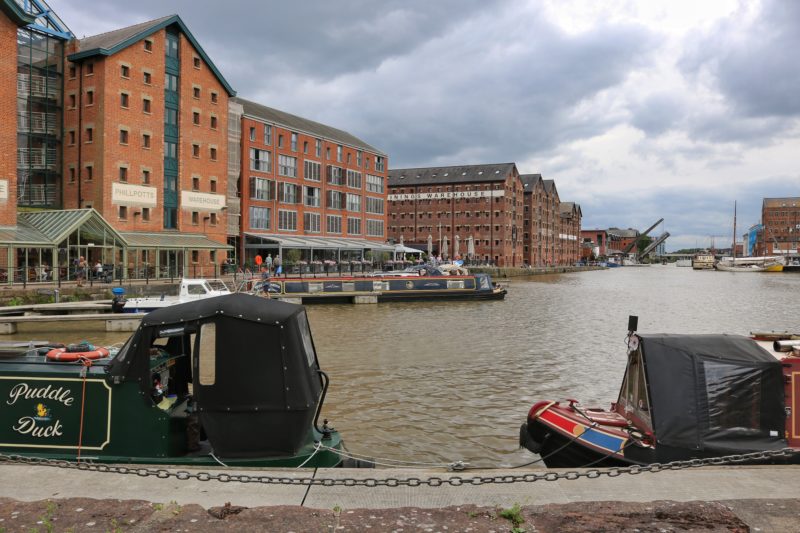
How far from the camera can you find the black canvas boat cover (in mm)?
7742

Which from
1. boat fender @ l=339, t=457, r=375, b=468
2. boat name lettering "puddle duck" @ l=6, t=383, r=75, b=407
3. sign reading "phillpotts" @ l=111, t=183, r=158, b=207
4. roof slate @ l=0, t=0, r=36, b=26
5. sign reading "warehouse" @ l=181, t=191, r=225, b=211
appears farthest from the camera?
sign reading "warehouse" @ l=181, t=191, r=225, b=211

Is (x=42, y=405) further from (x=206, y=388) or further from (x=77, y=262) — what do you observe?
(x=77, y=262)

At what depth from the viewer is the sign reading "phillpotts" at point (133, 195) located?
4281cm

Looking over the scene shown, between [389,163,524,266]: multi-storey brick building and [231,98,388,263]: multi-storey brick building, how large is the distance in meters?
34.8

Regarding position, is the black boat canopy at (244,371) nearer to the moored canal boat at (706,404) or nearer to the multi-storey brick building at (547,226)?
the moored canal boat at (706,404)

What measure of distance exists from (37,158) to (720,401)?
159ft

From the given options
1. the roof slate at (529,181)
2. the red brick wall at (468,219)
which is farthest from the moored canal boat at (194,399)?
the roof slate at (529,181)

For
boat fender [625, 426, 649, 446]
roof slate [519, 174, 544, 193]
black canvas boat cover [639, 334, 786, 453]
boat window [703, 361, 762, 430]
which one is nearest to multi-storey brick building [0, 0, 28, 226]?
boat fender [625, 426, 649, 446]

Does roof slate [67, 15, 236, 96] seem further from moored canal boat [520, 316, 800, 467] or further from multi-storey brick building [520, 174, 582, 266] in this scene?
multi-storey brick building [520, 174, 582, 266]

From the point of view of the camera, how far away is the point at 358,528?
504 centimetres

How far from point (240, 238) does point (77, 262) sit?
23.9m

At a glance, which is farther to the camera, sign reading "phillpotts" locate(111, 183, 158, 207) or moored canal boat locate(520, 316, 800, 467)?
sign reading "phillpotts" locate(111, 183, 158, 207)

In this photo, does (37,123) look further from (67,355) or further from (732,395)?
(732,395)

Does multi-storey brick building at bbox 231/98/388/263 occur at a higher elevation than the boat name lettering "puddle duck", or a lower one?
higher
